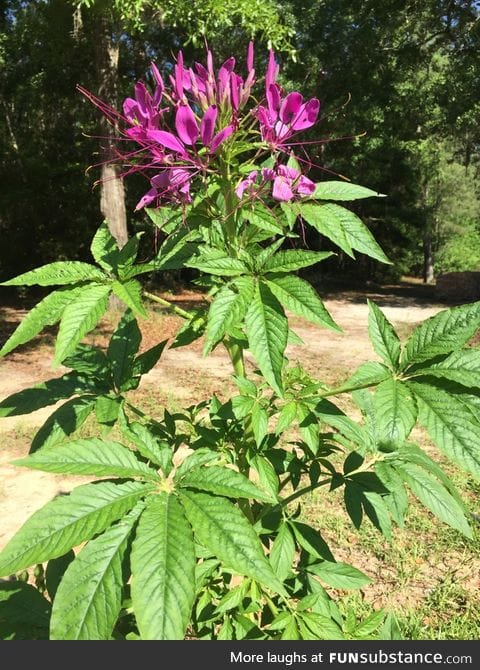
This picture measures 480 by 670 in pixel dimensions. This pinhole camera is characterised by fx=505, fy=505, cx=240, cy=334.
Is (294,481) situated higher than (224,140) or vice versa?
(224,140)

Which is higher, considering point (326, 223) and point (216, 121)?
point (216, 121)

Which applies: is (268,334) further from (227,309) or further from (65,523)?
(65,523)

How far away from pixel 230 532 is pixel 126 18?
635cm

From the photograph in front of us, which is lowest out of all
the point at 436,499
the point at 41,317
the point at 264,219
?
the point at 436,499

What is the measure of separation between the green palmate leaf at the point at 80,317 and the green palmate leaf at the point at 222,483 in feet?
1.07

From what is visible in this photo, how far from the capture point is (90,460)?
0.93m

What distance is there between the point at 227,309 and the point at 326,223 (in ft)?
0.84

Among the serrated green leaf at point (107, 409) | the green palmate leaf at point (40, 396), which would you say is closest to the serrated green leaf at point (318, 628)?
the serrated green leaf at point (107, 409)

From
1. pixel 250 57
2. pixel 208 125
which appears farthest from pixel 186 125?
pixel 250 57

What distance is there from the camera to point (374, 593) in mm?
2385

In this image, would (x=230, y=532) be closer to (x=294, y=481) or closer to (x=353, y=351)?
(x=294, y=481)

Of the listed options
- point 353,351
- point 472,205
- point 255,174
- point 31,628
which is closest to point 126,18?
point 353,351

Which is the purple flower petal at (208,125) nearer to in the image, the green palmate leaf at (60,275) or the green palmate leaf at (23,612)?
the green palmate leaf at (60,275)
